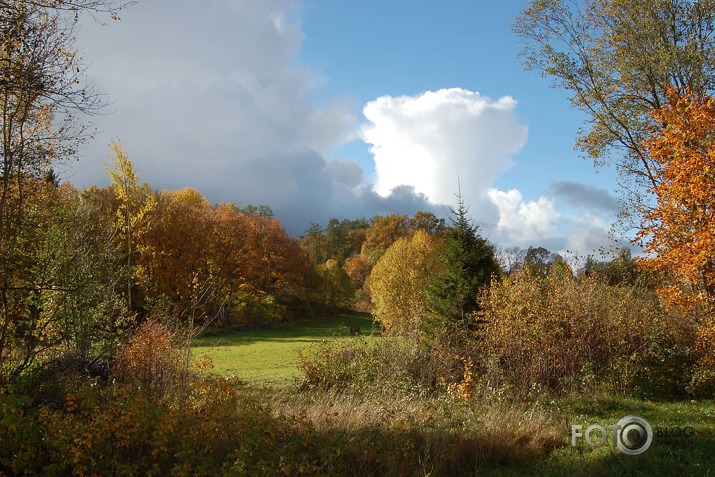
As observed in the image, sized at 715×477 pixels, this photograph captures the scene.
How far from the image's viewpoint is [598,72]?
17516 mm

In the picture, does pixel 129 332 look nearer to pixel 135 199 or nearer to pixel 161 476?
pixel 161 476

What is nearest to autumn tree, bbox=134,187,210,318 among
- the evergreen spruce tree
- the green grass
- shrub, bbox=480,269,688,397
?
the evergreen spruce tree

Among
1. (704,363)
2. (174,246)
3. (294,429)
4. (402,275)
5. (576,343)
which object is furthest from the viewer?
(174,246)

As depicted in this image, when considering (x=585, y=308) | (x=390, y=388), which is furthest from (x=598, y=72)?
(x=390, y=388)

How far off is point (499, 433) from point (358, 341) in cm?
637

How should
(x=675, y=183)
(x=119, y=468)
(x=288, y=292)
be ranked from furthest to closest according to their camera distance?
(x=288, y=292)
(x=675, y=183)
(x=119, y=468)

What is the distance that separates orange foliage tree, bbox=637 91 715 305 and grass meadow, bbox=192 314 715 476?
129 inches

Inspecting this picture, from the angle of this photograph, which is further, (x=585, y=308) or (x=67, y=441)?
(x=585, y=308)

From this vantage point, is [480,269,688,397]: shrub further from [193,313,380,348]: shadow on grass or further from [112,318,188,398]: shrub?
[193,313,380,348]: shadow on grass

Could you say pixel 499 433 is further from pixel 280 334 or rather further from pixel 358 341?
pixel 280 334

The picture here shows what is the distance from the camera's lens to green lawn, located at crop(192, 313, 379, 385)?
1552 cm

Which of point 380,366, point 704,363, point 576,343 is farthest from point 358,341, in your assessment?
point 704,363

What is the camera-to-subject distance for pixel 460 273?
17.1m

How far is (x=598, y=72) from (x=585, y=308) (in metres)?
9.95
